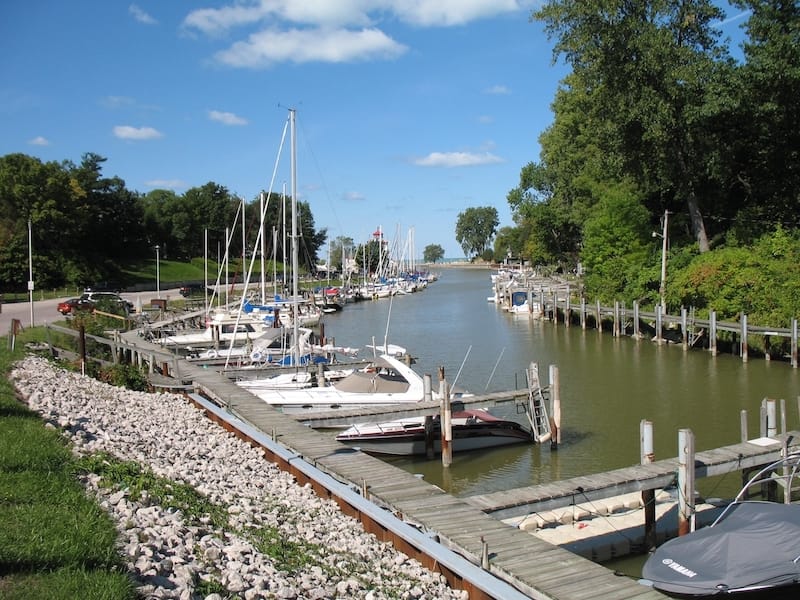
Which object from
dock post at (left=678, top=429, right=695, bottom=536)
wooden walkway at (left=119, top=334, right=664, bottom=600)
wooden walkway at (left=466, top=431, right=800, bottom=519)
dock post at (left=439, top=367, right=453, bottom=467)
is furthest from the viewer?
dock post at (left=439, top=367, right=453, bottom=467)

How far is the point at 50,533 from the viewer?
8156 mm

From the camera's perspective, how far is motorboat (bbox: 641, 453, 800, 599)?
1009 cm

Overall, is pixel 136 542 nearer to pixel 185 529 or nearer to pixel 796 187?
pixel 185 529

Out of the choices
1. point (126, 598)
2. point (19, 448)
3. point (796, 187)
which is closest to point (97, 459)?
point (19, 448)

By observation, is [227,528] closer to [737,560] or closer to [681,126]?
[737,560]

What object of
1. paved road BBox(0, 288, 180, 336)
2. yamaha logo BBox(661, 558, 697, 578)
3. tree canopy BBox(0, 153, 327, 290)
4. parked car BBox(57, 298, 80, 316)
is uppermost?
tree canopy BBox(0, 153, 327, 290)

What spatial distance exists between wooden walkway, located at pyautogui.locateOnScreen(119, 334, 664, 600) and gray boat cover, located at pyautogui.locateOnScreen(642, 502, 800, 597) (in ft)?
5.24

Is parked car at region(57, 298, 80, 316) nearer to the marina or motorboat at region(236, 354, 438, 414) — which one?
the marina

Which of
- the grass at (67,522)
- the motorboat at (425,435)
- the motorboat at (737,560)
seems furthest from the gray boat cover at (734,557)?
the motorboat at (425,435)

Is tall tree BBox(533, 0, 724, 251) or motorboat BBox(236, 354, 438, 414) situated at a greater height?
tall tree BBox(533, 0, 724, 251)

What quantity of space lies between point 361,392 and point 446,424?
4.57m

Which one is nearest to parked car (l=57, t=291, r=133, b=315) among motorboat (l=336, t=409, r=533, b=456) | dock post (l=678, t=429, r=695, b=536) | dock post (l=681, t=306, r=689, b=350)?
motorboat (l=336, t=409, r=533, b=456)

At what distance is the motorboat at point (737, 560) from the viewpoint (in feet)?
33.1

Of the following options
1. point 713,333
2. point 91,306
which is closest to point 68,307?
point 91,306
